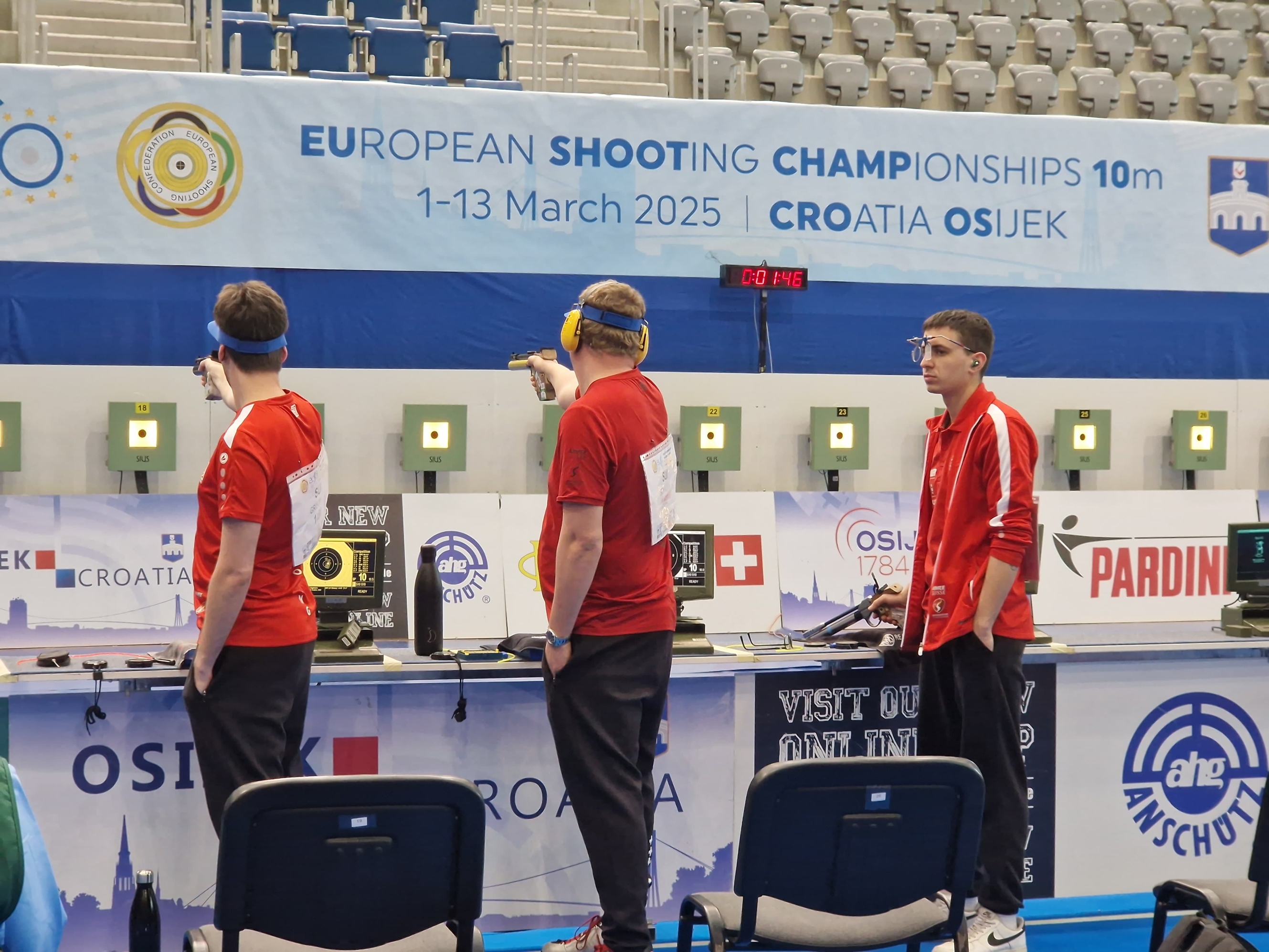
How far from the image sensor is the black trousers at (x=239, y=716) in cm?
299

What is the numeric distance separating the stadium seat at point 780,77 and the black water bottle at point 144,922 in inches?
305

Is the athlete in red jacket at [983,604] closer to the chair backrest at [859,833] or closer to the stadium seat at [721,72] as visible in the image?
the chair backrest at [859,833]

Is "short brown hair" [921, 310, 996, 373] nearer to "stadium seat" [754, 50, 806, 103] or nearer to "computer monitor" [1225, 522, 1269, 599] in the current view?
"computer monitor" [1225, 522, 1269, 599]

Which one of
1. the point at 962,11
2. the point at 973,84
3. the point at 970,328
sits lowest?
the point at 970,328

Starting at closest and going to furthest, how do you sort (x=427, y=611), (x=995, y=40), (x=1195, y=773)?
(x=427, y=611), (x=1195, y=773), (x=995, y=40)

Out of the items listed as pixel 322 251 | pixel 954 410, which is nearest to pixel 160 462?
pixel 322 251

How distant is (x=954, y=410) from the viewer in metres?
3.68

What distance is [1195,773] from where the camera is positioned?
14.3 feet

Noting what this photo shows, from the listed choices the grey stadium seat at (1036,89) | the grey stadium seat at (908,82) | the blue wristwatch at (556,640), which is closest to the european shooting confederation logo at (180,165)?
the blue wristwatch at (556,640)

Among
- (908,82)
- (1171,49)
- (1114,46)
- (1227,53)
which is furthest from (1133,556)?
(1227,53)

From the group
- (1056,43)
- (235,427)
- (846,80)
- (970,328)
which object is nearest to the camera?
(235,427)

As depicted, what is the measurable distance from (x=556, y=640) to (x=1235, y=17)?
37.5 feet

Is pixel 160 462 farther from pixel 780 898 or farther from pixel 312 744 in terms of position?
pixel 780 898

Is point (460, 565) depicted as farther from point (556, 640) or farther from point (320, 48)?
point (320, 48)
